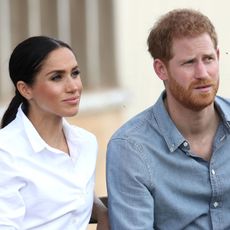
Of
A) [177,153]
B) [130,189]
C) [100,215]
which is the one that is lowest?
[100,215]

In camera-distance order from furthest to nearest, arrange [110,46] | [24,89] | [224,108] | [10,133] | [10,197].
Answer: [110,46] → [224,108] → [24,89] → [10,133] → [10,197]

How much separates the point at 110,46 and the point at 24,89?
10.8 ft

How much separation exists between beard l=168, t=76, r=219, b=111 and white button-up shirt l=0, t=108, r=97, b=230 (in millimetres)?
442

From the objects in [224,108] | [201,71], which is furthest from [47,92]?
[224,108]

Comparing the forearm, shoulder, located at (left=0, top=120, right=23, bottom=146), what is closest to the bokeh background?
the forearm

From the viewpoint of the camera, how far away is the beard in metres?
3.22

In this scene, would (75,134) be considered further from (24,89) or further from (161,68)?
(161,68)

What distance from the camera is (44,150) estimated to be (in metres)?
3.23

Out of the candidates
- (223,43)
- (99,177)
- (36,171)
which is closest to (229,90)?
(223,43)

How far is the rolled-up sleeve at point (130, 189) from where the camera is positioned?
10.6 feet

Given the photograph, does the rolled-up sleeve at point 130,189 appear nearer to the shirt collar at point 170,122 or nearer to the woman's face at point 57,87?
the shirt collar at point 170,122

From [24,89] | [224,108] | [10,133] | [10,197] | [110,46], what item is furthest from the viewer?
[110,46]

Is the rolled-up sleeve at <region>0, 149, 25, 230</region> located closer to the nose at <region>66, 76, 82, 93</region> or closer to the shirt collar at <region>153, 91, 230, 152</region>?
the nose at <region>66, 76, 82, 93</region>

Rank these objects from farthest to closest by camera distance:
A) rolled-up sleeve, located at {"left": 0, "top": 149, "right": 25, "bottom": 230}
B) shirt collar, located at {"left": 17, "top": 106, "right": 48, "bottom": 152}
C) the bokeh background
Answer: the bokeh background, shirt collar, located at {"left": 17, "top": 106, "right": 48, "bottom": 152}, rolled-up sleeve, located at {"left": 0, "top": 149, "right": 25, "bottom": 230}
